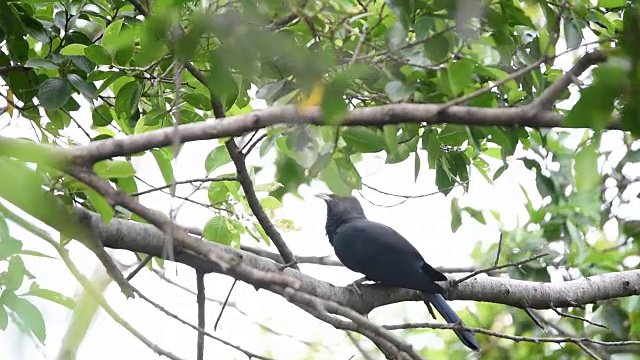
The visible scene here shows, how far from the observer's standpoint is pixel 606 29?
282 centimetres

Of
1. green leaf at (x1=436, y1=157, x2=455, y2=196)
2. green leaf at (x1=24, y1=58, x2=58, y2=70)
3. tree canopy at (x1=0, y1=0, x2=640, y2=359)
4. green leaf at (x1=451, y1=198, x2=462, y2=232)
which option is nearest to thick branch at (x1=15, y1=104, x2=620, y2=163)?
tree canopy at (x1=0, y1=0, x2=640, y2=359)

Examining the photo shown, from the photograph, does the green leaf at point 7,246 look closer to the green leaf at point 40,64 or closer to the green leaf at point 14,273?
the green leaf at point 14,273

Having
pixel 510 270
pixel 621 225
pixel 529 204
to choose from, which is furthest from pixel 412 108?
pixel 621 225

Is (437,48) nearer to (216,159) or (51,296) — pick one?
(216,159)

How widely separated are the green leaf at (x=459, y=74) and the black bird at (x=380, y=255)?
149 centimetres

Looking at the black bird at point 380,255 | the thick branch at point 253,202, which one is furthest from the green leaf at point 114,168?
the black bird at point 380,255

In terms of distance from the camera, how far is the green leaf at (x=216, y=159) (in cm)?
Result: 289

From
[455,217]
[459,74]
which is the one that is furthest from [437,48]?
[455,217]

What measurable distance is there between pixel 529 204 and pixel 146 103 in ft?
8.46

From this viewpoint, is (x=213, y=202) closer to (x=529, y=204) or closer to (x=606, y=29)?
(x=606, y=29)

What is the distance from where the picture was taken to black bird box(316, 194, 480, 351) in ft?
11.5

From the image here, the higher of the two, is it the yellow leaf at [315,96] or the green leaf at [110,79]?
the green leaf at [110,79]

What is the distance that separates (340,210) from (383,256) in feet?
2.31

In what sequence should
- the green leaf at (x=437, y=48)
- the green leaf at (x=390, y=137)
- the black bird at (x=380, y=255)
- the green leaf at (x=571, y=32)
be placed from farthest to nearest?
the black bird at (x=380, y=255) < the green leaf at (x=571, y=32) < the green leaf at (x=390, y=137) < the green leaf at (x=437, y=48)
